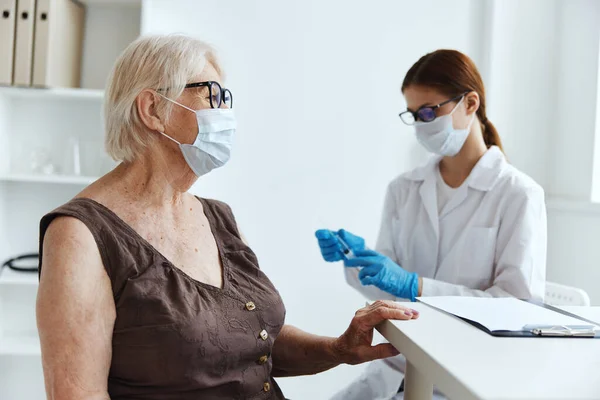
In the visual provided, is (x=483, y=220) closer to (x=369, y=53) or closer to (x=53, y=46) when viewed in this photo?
(x=369, y=53)

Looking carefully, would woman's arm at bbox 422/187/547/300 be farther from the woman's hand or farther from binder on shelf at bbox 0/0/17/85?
binder on shelf at bbox 0/0/17/85

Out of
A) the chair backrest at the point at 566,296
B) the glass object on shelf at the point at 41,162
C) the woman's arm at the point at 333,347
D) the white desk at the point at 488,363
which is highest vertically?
the glass object on shelf at the point at 41,162

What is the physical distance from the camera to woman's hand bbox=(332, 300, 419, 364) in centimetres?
112

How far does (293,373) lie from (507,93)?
1709 mm

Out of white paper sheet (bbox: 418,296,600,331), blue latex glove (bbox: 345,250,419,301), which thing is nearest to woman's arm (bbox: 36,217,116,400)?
white paper sheet (bbox: 418,296,600,331)

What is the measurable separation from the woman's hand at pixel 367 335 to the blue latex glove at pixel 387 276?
1.44ft

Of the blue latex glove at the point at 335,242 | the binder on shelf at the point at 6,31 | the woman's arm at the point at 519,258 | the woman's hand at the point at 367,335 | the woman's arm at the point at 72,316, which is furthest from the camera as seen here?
the binder on shelf at the point at 6,31

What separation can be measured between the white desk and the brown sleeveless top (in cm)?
→ 27

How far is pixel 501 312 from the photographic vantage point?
3.76 ft

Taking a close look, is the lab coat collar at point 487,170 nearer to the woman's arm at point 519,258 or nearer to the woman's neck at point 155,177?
the woman's arm at point 519,258

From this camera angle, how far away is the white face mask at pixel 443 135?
186cm

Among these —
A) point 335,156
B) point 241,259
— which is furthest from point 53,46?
point 241,259

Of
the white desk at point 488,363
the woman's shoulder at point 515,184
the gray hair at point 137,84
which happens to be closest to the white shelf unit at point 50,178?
the gray hair at point 137,84

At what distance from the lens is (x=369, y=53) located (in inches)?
104
